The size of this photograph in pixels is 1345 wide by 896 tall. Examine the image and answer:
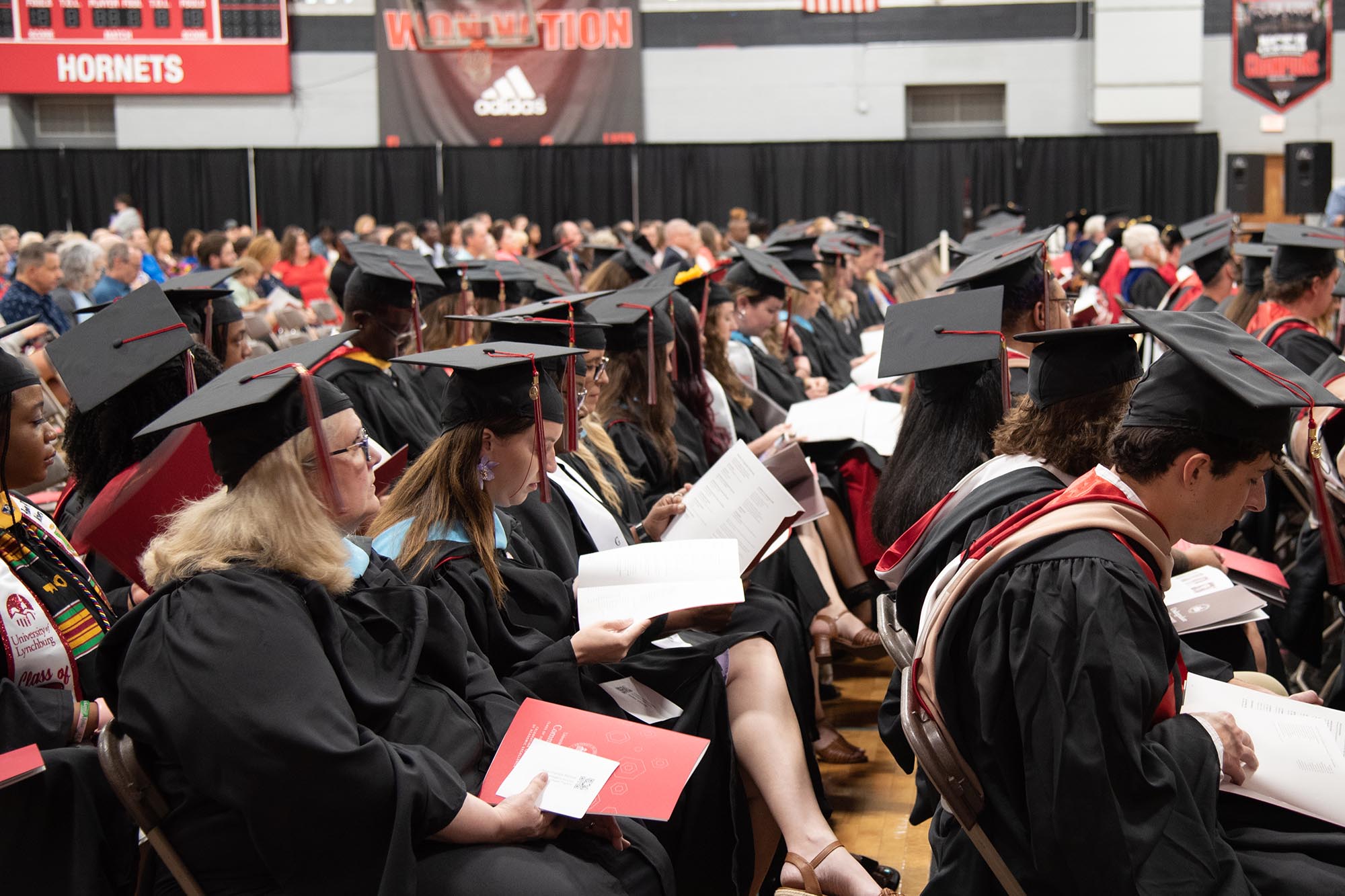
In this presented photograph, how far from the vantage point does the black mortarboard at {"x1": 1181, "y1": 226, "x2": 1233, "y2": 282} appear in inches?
248

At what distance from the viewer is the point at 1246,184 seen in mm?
15398

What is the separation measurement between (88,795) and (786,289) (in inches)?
187

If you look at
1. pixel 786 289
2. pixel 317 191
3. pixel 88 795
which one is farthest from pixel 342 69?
pixel 88 795

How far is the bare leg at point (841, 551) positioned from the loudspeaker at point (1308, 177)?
11793 mm

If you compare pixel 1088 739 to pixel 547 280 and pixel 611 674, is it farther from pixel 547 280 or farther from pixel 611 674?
pixel 547 280

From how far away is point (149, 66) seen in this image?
54.2ft

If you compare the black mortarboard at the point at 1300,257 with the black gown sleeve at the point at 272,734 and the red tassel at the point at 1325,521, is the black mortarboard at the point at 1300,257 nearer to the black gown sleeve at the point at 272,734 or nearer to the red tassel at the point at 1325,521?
the red tassel at the point at 1325,521

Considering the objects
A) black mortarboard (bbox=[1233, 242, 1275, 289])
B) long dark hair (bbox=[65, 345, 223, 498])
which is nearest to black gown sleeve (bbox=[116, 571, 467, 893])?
long dark hair (bbox=[65, 345, 223, 498])

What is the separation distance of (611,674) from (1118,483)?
1.36 meters

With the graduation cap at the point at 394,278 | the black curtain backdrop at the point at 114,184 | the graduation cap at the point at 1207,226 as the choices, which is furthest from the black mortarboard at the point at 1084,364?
the black curtain backdrop at the point at 114,184

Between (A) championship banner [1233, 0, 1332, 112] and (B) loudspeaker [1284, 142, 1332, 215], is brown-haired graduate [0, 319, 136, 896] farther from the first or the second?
(A) championship banner [1233, 0, 1332, 112]

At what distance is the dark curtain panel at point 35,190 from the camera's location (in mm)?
16969

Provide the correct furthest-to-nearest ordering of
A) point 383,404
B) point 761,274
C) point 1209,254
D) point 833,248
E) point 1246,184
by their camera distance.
A: 1. point 1246,184
2. point 833,248
3. point 1209,254
4. point 761,274
5. point 383,404

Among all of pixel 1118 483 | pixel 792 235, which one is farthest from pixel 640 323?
pixel 792 235
